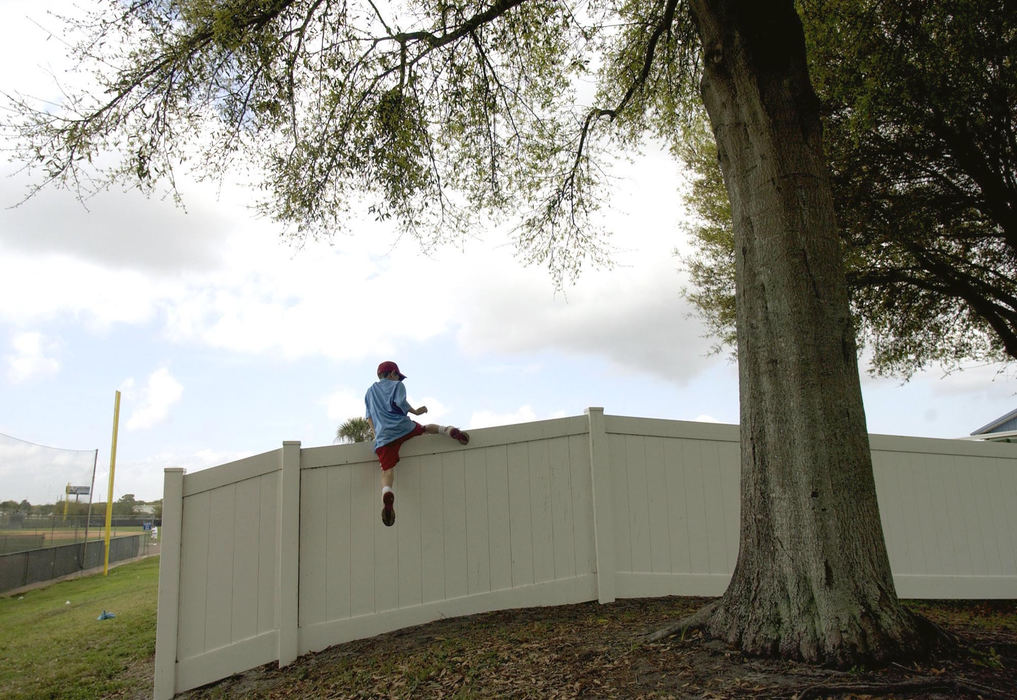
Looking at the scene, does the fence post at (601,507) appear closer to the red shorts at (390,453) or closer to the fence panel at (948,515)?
the red shorts at (390,453)

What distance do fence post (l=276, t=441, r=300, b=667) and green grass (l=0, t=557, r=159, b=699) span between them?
129cm

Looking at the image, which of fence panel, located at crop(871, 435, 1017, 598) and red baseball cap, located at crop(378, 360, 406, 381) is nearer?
red baseball cap, located at crop(378, 360, 406, 381)

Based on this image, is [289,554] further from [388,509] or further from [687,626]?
[687,626]

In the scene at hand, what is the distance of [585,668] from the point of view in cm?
407

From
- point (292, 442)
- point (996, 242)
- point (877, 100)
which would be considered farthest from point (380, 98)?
point (996, 242)

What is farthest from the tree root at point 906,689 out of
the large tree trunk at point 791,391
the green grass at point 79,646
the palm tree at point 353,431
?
the palm tree at point 353,431

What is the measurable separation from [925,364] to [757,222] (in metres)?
9.97

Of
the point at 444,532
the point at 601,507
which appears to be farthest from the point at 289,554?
the point at 601,507

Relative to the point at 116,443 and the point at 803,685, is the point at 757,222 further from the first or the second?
the point at 116,443

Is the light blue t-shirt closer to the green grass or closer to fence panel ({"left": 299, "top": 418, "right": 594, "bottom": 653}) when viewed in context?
fence panel ({"left": 299, "top": 418, "right": 594, "bottom": 653})

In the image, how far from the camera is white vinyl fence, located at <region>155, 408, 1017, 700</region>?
5203mm

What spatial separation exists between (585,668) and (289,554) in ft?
8.15

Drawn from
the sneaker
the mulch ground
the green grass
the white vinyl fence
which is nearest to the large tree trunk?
the mulch ground

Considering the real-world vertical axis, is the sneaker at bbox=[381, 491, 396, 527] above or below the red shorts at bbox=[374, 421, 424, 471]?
below
